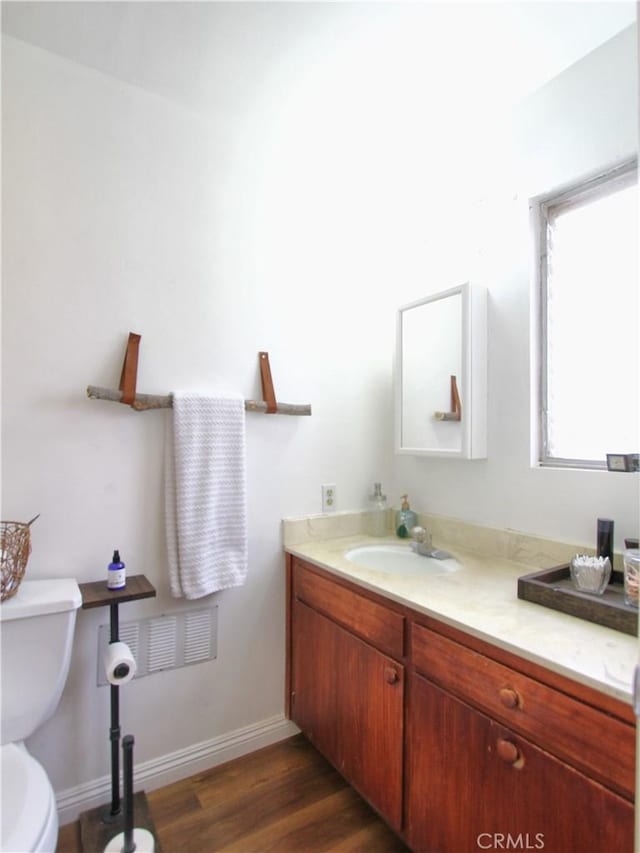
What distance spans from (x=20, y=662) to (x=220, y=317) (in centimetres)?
127

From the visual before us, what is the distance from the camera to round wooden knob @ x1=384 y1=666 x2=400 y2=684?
51.9 inches

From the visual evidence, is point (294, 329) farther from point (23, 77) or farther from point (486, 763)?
point (486, 763)

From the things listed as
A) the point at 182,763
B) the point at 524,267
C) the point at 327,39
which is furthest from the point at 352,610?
the point at 327,39

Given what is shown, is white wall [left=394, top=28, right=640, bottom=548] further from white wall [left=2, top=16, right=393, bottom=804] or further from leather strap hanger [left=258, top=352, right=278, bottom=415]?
leather strap hanger [left=258, top=352, right=278, bottom=415]

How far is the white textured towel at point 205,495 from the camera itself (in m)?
1.58

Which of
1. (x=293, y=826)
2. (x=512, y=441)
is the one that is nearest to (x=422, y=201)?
(x=512, y=441)

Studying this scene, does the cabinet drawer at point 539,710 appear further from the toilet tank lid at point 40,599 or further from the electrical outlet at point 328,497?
the toilet tank lid at point 40,599

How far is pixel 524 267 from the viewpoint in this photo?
164cm

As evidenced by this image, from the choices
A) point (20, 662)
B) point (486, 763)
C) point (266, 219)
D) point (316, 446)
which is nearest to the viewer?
point (486, 763)

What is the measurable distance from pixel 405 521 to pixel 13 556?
1.45 metres

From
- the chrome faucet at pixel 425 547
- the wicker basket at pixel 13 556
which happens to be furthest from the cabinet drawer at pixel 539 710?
the wicker basket at pixel 13 556

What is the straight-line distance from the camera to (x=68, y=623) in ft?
4.23

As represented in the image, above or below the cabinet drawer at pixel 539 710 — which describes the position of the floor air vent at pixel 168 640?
below

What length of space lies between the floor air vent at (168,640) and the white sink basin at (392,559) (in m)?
0.60
